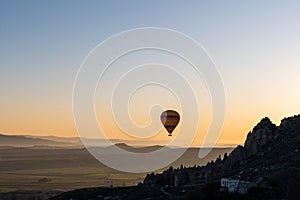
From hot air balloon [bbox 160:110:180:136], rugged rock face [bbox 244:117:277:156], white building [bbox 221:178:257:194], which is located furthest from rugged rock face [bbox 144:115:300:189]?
white building [bbox 221:178:257:194]

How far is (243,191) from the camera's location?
220 feet

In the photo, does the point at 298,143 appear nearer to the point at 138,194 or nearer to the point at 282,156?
the point at 282,156

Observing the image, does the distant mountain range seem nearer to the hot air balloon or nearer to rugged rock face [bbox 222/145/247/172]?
rugged rock face [bbox 222/145/247/172]

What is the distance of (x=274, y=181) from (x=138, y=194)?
111 feet

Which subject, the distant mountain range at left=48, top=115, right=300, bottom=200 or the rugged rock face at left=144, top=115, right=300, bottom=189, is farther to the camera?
the rugged rock face at left=144, top=115, right=300, bottom=189

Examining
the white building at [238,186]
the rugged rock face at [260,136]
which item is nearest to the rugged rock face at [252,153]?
the rugged rock face at [260,136]

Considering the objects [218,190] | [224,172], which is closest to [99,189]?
[224,172]

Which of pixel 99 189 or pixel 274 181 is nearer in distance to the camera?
pixel 274 181

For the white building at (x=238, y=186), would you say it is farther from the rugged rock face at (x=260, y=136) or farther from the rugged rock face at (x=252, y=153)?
the rugged rock face at (x=260, y=136)

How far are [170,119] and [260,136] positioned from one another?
2225cm

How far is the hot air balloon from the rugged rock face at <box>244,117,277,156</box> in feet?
60.4

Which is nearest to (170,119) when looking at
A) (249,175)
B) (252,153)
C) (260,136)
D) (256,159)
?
(256,159)

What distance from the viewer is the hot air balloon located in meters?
94.7

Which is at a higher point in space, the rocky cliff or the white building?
the rocky cliff
